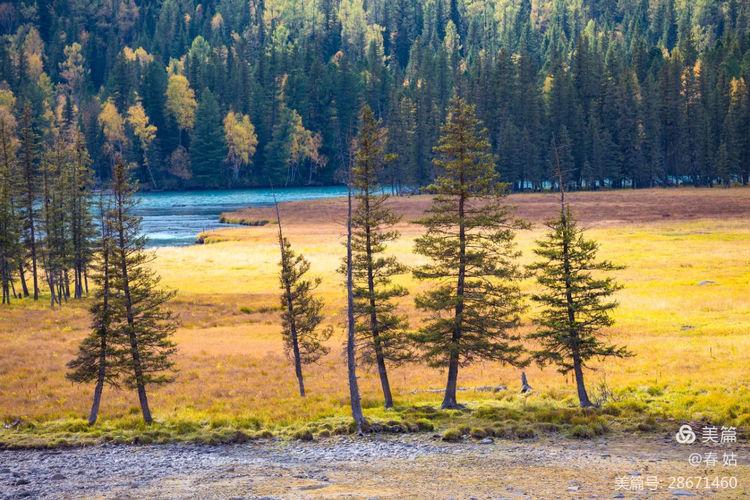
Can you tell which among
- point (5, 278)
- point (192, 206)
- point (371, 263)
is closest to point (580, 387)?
point (371, 263)

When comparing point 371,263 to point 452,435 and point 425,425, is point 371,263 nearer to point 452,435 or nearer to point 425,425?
point 425,425

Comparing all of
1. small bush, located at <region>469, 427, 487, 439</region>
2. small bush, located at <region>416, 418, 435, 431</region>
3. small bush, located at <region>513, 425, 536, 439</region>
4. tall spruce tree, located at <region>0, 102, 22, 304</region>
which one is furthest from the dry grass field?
tall spruce tree, located at <region>0, 102, 22, 304</region>

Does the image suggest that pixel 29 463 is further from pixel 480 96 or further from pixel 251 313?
pixel 480 96

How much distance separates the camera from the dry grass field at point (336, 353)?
3041cm

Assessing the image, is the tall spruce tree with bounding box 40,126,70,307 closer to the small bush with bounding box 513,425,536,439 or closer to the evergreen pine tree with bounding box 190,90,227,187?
the small bush with bounding box 513,425,536,439

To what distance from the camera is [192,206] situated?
157 m

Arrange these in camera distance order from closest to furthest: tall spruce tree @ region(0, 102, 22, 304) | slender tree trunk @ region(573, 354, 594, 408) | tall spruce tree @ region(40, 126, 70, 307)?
1. slender tree trunk @ region(573, 354, 594, 408)
2. tall spruce tree @ region(0, 102, 22, 304)
3. tall spruce tree @ region(40, 126, 70, 307)

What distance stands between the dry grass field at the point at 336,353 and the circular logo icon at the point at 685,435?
4.81 feet

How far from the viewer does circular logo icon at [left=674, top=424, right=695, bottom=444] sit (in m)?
23.9

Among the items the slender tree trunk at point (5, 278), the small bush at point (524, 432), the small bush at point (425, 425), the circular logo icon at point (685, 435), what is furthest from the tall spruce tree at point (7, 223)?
the circular logo icon at point (685, 435)

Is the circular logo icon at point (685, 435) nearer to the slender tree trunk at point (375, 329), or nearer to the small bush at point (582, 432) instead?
the small bush at point (582, 432)

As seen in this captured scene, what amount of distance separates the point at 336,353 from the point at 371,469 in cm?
2558

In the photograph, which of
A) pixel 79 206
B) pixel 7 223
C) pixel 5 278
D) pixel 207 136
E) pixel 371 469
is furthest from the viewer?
pixel 207 136

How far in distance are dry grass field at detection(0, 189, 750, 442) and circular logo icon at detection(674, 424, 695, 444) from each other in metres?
1.46
